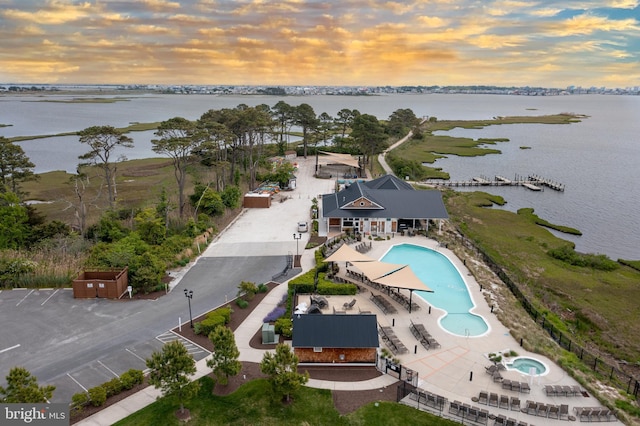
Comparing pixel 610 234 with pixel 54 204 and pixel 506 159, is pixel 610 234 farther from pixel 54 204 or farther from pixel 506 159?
pixel 54 204

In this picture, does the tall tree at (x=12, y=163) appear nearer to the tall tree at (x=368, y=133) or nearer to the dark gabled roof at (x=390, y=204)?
the dark gabled roof at (x=390, y=204)

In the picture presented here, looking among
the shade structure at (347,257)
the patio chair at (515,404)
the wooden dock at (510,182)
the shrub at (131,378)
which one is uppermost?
the wooden dock at (510,182)

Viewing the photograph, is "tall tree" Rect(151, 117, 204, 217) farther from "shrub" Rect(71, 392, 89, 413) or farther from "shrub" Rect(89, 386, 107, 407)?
"shrub" Rect(71, 392, 89, 413)

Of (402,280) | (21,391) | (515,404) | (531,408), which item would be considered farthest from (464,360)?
(21,391)

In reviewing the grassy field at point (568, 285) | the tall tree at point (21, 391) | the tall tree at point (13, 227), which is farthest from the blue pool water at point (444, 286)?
the tall tree at point (13, 227)

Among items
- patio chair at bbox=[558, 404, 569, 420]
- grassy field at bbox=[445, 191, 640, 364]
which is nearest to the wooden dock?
grassy field at bbox=[445, 191, 640, 364]

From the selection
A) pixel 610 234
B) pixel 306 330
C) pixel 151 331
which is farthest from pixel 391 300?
pixel 610 234
